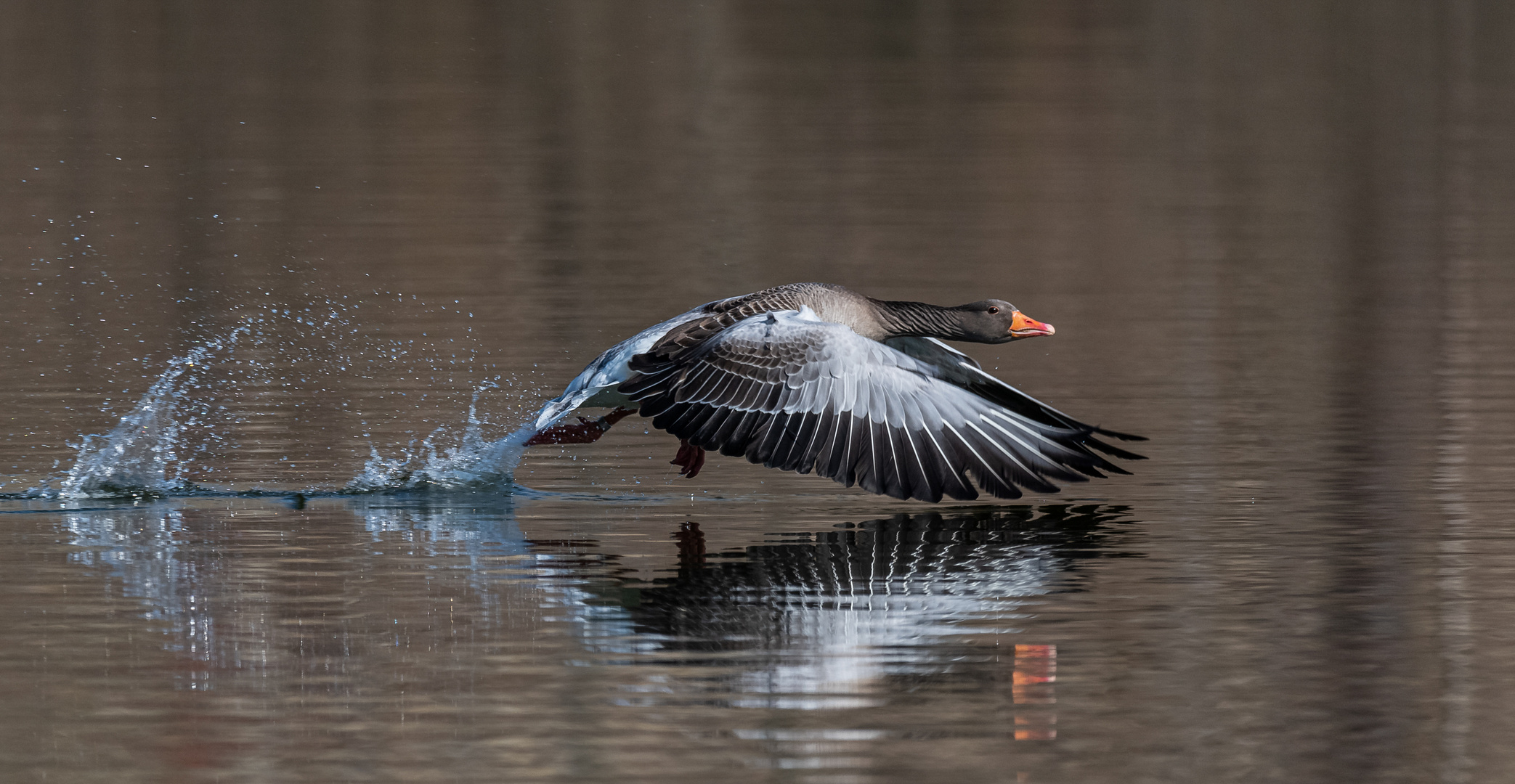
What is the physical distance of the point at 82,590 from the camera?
Answer: 10781 millimetres

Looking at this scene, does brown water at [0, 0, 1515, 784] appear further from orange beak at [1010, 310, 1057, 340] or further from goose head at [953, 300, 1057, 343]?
goose head at [953, 300, 1057, 343]

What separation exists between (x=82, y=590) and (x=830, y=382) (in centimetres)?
449

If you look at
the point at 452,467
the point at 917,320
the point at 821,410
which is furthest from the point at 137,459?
the point at 917,320

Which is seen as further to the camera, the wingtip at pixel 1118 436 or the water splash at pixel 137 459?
the water splash at pixel 137 459

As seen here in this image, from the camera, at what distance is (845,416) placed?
1248cm

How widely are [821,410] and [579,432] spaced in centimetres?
220

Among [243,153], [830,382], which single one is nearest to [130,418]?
[830,382]

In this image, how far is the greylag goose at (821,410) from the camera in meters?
12.4

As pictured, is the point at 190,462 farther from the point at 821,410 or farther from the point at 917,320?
the point at 917,320

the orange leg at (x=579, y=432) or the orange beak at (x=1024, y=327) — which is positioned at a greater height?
the orange beak at (x=1024, y=327)

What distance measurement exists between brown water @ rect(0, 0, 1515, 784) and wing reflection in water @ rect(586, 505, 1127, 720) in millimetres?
37

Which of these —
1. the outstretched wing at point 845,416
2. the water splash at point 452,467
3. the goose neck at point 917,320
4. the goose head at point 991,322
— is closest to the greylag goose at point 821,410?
the outstretched wing at point 845,416

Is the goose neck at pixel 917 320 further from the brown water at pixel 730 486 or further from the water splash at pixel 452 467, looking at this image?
the water splash at pixel 452 467

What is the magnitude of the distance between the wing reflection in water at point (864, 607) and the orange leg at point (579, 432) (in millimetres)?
1681
